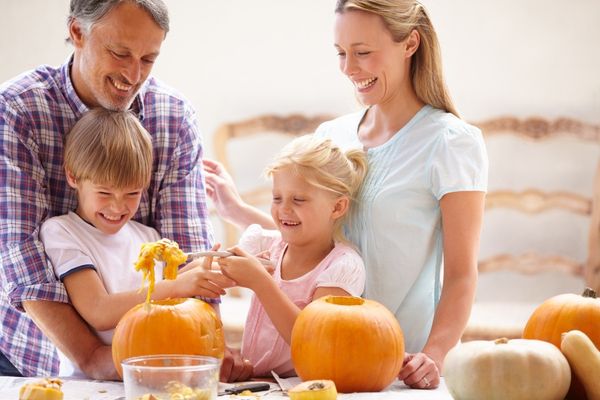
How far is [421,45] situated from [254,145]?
91.4 inches

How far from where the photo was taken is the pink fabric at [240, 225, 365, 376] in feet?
6.93

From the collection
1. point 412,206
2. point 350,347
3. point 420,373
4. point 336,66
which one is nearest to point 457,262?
point 412,206

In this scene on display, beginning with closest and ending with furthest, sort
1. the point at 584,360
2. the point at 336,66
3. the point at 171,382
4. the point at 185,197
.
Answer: the point at 171,382
the point at 584,360
the point at 185,197
the point at 336,66

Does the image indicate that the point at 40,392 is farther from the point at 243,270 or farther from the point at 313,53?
the point at 313,53

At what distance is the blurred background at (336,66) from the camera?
14.6ft

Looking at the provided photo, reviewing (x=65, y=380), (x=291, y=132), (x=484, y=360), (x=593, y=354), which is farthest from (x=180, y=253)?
(x=291, y=132)

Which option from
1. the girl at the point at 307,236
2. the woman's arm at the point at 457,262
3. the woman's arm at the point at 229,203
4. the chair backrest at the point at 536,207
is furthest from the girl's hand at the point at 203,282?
the chair backrest at the point at 536,207

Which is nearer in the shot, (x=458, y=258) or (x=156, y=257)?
(x=156, y=257)

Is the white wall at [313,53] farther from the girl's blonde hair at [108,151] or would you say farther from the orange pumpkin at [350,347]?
the orange pumpkin at [350,347]

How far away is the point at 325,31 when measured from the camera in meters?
4.59

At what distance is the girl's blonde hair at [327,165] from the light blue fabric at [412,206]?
42mm

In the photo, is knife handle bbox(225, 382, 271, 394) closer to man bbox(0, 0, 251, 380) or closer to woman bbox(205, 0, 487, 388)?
man bbox(0, 0, 251, 380)

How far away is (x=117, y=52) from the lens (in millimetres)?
2166

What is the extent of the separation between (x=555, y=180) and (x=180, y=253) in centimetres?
298
